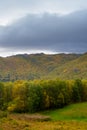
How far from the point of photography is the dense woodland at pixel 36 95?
115688 millimetres

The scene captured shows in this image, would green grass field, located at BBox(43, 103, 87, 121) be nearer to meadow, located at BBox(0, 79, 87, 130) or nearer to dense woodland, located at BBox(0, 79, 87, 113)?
meadow, located at BBox(0, 79, 87, 130)

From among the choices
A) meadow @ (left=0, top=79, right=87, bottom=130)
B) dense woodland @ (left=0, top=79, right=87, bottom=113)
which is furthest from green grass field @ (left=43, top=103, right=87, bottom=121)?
dense woodland @ (left=0, top=79, right=87, bottom=113)

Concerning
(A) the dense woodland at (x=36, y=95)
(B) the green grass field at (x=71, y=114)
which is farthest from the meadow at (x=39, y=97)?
(B) the green grass field at (x=71, y=114)

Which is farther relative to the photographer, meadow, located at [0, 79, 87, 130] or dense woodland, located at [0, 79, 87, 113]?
dense woodland, located at [0, 79, 87, 113]

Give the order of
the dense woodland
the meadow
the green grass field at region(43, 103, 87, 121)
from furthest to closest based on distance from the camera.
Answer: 1. the dense woodland
2. the meadow
3. the green grass field at region(43, 103, 87, 121)

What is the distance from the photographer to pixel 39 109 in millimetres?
118812

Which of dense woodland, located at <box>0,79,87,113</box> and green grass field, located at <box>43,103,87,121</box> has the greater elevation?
dense woodland, located at <box>0,79,87,113</box>

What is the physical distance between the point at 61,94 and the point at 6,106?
22.3 metres

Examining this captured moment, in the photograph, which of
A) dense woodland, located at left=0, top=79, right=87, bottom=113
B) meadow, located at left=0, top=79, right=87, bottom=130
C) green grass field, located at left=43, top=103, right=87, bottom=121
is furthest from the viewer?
dense woodland, located at left=0, top=79, right=87, bottom=113

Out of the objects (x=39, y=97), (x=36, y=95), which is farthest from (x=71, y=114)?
(x=39, y=97)

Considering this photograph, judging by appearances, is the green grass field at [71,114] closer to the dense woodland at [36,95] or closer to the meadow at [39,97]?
the meadow at [39,97]

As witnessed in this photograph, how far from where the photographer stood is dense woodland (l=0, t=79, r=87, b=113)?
115688 mm

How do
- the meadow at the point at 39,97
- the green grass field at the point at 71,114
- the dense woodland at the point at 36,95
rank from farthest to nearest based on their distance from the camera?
the dense woodland at the point at 36,95 → the meadow at the point at 39,97 → the green grass field at the point at 71,114

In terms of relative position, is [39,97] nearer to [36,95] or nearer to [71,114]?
[36,95]
